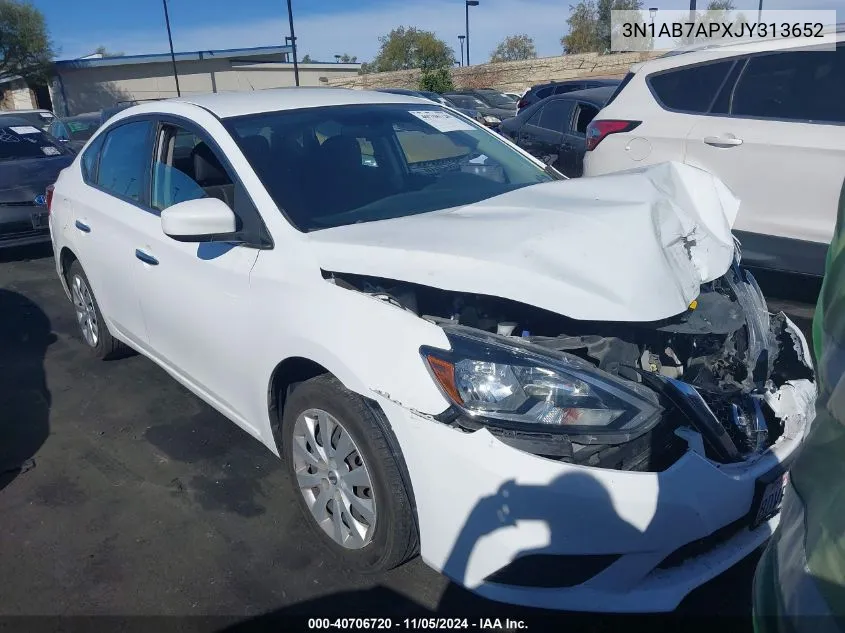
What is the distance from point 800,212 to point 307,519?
3.77 meters

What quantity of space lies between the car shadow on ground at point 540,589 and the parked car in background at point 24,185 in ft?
20.5

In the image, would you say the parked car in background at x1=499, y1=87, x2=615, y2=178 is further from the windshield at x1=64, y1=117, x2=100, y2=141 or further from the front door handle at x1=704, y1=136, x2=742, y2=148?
the windshield at x1=64, y1=117, x2=100, y2=141

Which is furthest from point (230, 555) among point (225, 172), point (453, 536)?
point (225, 172)

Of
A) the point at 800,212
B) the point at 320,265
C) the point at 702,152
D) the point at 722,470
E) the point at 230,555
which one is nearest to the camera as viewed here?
the point at 722,470

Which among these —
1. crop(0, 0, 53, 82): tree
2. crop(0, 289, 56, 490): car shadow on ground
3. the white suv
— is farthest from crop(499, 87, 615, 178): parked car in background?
crop(0, 0, 53, 82): tree

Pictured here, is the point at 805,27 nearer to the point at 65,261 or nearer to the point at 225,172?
the point at 225,172

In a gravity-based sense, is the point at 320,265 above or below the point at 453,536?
above

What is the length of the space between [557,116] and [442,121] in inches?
197

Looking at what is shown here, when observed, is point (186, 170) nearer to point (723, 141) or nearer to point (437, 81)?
point (723, 141)

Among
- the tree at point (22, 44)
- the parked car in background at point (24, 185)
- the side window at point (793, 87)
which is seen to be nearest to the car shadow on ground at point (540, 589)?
the side window at point (793, 87)

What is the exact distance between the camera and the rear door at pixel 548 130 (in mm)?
8141

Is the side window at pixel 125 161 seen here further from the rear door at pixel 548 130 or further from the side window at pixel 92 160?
the rear door at pixel 548 130

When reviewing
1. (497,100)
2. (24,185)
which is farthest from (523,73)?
(24,185)

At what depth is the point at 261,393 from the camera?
2768 millimetres
